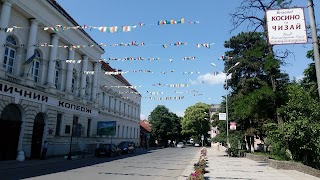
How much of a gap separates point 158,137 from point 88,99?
40410 mm

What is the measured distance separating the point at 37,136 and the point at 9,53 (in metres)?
7.67

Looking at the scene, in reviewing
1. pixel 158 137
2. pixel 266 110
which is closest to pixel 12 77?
pixel 266 110

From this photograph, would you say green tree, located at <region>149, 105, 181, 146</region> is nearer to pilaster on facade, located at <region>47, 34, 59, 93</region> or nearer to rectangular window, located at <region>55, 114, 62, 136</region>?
rectangular window, located at <region>55, 114, 62, 136</region>

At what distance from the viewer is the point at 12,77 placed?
22656mm

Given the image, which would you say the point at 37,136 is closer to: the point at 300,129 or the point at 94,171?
the point at 94,171

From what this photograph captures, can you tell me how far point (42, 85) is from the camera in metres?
26.8

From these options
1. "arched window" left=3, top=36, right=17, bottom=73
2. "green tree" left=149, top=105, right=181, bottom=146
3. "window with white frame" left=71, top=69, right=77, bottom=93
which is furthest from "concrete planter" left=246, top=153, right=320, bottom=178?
"green tree" left=149, top=105, right=181, bottom=146

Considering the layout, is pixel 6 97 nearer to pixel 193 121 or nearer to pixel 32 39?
pixel 32 39

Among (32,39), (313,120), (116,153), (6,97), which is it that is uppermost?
Answer: (32,39)

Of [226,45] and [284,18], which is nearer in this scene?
[284,18]

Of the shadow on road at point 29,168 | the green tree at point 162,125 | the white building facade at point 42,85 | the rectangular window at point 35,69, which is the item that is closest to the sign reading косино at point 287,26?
the shadow on road at point 29,168

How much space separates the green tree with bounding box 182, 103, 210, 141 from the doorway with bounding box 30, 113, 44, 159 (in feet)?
233

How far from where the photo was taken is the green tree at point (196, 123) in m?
95.1

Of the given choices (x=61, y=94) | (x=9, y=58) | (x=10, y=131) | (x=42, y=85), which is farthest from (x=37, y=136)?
(x=9, y=58)
